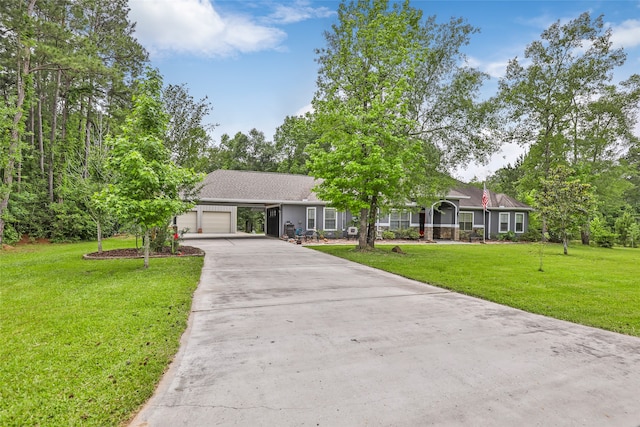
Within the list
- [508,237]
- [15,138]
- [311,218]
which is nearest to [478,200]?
[508,237]

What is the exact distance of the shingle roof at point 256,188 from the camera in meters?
19.2

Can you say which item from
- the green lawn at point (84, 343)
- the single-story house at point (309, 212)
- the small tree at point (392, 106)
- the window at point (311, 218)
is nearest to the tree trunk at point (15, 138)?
the single-story house at point (309, 212)

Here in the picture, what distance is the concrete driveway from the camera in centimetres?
241

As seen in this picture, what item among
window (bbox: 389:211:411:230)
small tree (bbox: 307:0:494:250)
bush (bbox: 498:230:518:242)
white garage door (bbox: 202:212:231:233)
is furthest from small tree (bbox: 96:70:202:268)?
bush (bbox: 498:230:518:242)

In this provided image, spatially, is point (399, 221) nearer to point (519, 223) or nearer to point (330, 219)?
point (330, 219)

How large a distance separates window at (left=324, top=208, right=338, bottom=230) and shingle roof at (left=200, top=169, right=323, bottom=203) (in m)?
1.24

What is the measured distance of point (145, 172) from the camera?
293 inches

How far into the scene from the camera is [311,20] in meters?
13.2

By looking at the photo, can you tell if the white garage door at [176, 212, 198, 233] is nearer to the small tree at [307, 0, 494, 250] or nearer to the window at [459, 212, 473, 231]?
the small tree at [307, 0, 494, 250]

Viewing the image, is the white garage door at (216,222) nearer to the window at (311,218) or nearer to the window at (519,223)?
the window at (311,218)

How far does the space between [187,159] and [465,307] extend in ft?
38.5

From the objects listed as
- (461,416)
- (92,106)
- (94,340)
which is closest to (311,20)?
(94,340)

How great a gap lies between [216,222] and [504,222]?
2355cm

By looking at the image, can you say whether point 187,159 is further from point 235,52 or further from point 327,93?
point 327,93
